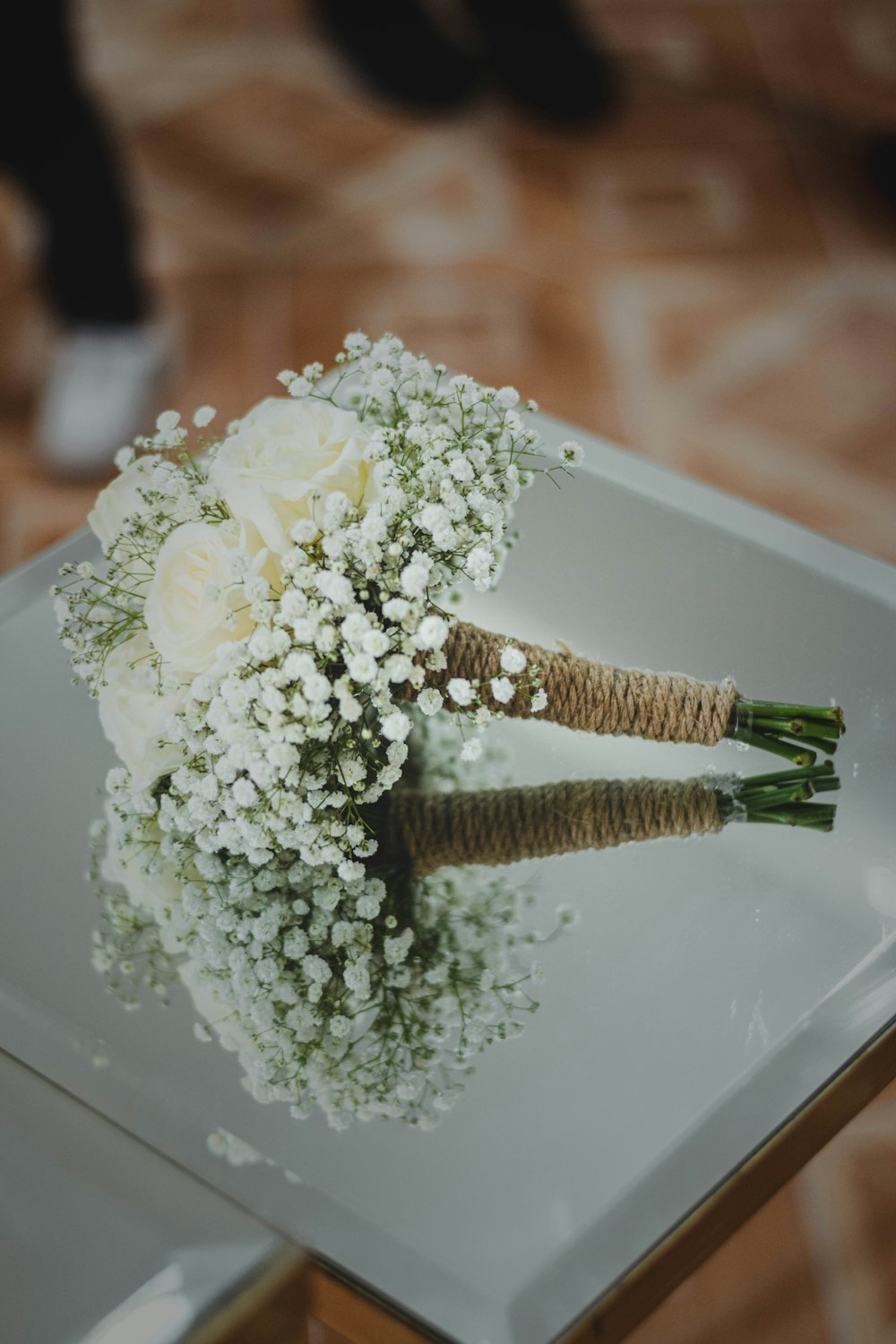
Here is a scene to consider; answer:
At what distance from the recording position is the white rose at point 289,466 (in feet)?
2.46

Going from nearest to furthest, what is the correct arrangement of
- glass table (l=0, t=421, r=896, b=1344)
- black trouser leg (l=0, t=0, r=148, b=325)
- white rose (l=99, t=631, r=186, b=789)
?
glass table (l=0, t=421, r=896, b=1344) → white rose (l=99, t=631, r=186, b=789) → black trouser leg (l=0, t=0, r=148, b=325)

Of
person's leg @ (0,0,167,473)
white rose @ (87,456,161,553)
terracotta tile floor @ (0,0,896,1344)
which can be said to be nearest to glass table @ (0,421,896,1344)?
white rose @ (87,456,161,553)

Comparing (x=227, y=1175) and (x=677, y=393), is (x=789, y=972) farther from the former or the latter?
(x=677, y=393)

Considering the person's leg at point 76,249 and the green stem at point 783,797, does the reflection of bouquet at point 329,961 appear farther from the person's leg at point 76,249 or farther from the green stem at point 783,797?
the person's leg at point 76,249

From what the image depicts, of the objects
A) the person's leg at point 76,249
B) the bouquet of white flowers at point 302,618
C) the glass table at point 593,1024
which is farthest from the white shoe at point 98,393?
the bouquet of white flowers at point 302,618

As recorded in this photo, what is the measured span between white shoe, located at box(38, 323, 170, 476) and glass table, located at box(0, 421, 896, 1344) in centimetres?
95

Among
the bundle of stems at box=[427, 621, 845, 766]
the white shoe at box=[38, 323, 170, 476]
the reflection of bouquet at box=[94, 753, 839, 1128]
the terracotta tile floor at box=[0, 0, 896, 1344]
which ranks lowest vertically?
the reflection of bouquet at box=[94, 753, 839, 1128]

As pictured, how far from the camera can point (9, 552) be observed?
1757mm

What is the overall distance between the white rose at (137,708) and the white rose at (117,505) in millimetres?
64

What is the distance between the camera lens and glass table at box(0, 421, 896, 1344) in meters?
0.65

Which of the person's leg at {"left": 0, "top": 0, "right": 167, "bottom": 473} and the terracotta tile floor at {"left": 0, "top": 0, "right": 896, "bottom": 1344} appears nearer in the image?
the person's leg at {"left": 0, "top": 0, "right": 167, "bottom": 473}

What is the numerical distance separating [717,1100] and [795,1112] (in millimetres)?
39

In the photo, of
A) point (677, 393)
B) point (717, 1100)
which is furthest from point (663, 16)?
point (717, 1100)

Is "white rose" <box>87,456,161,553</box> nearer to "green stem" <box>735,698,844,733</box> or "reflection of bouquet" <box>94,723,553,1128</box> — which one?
"reflection of bouquet" <box>94,723,553,1128</box>
